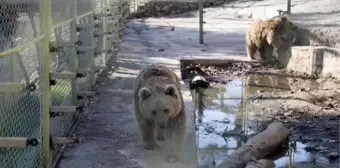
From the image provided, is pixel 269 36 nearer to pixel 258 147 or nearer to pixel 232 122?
pixel 232 122

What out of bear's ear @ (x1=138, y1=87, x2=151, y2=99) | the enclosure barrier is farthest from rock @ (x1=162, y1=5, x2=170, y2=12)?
bear's ear @ (x1=138, y1=87, x2=151, y2=99)

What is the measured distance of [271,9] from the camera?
20859 millimetres

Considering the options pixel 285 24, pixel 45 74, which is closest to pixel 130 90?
pixel 45 74

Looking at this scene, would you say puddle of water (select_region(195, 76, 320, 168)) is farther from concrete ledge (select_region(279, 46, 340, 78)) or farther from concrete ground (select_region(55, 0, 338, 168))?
concrete ledge (select_region(279, 46, 340, 78))

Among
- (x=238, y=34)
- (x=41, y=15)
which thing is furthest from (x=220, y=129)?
(x=238, y=34)

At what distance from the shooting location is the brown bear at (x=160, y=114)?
19.2ft

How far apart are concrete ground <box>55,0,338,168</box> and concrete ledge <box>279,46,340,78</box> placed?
1.79 meters

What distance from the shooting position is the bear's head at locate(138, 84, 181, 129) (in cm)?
581

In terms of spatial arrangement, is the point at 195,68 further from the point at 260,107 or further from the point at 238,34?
the point at 238,34

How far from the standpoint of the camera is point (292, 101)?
9492 millimetres

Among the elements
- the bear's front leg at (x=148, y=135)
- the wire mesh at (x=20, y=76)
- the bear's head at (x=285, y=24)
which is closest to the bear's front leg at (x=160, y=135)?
the bear's front leg at (x=148, y=135)

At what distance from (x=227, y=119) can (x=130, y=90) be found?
66.1 inches

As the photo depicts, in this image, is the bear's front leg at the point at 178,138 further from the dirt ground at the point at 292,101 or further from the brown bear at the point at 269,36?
the brown bear at the point at 269,36


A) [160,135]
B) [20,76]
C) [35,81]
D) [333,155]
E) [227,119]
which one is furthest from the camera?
[227,119]
